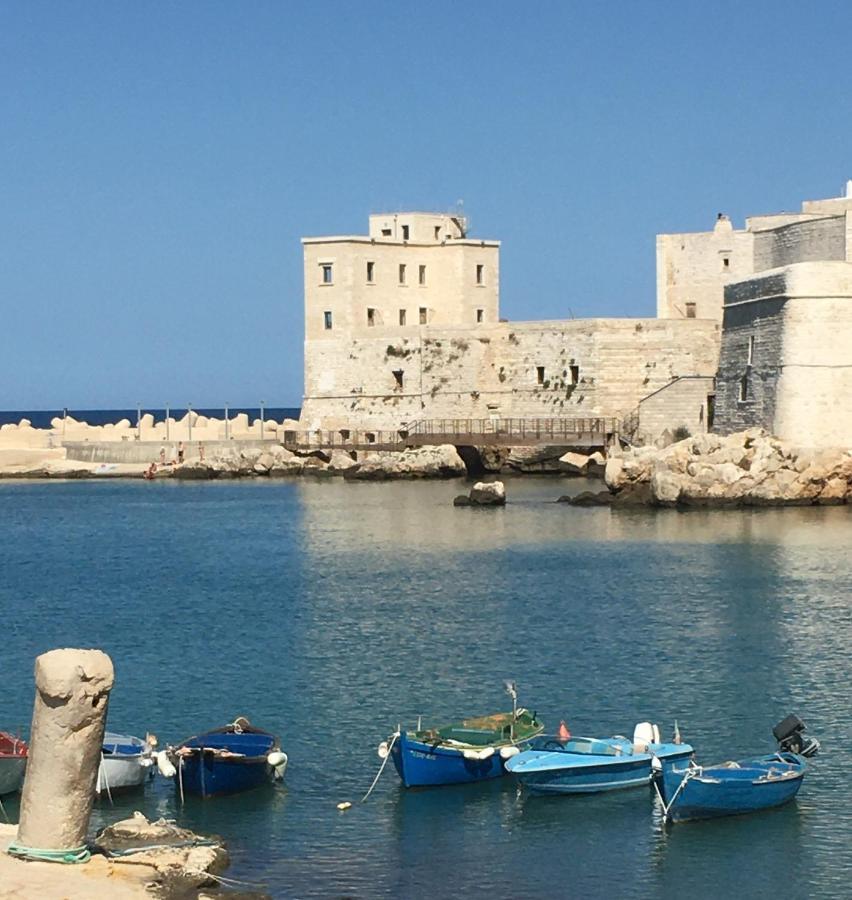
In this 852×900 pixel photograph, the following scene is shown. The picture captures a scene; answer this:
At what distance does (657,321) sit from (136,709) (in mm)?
32396

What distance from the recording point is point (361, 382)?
51844 millimetres

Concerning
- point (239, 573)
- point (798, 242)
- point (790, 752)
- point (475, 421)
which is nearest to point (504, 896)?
point (790, 752)

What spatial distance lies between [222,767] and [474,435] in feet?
116

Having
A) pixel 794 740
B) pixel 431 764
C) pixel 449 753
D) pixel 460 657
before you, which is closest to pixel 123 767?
pixel 431 764

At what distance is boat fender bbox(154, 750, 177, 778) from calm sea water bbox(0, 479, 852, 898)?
23 cm

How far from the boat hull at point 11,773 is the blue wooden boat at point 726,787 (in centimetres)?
499

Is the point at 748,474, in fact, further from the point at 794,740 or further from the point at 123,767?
the point at 123,767

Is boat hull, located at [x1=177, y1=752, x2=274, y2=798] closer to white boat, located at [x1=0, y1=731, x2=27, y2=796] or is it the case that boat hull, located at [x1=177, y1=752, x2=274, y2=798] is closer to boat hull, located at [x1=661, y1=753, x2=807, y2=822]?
white boat, located at [x1=0, y1=731, x2=27, y2=796]

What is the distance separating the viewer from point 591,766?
1405cm

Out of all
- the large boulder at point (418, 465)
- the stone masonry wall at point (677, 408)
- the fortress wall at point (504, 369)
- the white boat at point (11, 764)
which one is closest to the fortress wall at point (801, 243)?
the fortress wall at point (504, 369)

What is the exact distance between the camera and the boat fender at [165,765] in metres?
14.0

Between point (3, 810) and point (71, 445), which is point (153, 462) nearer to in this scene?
point (71, 445)

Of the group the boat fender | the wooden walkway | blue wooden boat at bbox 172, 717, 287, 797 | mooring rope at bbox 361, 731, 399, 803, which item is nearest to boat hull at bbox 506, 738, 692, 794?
mooring rope at bbox 361, 731, 399, 803

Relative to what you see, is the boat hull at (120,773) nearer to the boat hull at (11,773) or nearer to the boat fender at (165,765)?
the boat fender at (165,765)
